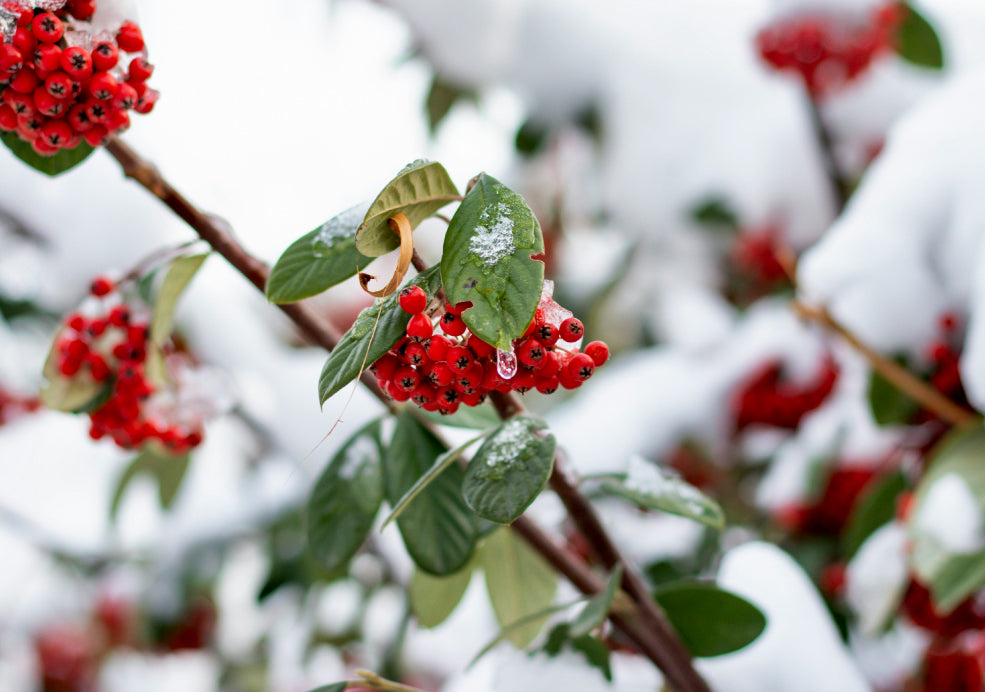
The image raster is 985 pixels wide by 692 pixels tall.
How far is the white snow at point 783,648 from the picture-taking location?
2.02 ft

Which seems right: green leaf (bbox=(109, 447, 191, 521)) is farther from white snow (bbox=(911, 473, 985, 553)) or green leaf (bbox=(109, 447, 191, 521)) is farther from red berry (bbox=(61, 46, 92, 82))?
white snow (bbox=(911, 473, 985, 553))

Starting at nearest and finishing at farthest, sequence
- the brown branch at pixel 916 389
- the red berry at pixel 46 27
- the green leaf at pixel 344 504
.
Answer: the red berry at pixel 46 27
the green leaf at pixel 344 504
the brown branch at pixel 916 389

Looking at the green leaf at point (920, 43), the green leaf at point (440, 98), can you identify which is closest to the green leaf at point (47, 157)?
the green leaf at point (440, 98)

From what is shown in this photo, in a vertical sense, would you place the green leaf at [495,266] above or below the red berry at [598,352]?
above

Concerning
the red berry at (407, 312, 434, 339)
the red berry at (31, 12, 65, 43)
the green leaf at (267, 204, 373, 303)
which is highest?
the red berry at (31, 12, 65, 43)

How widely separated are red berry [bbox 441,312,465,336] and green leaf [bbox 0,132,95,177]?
0.32 metres

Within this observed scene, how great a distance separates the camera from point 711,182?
1.45m

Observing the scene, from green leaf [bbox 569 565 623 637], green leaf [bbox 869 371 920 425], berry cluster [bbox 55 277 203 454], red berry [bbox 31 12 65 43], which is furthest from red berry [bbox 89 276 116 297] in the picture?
green leaf [bbox 869 371 920 425]

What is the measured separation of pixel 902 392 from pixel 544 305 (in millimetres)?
690

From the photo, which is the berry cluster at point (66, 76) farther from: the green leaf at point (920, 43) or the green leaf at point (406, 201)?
the green leaf at point (920, 43)

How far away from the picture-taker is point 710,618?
1.79ft

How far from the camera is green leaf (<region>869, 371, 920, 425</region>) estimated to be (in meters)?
0.88

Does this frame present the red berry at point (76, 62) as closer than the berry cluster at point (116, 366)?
Yes

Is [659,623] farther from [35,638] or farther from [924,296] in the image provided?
[35,638]
